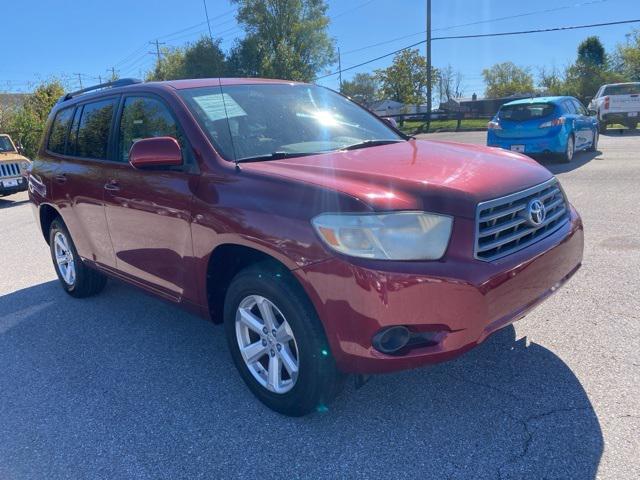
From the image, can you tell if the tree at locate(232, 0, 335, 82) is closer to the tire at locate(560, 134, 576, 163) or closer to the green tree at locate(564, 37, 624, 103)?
the green tree at locate(564, 37, 624, 103)

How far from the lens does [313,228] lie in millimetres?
2506

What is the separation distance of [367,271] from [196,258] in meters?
1.26

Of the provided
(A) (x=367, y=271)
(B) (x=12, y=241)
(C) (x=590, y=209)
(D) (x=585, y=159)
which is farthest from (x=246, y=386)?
(D) (x=585, y=159)

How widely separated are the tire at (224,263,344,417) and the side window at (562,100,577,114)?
10.7 m

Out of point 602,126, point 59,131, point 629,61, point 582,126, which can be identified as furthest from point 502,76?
point 59,131

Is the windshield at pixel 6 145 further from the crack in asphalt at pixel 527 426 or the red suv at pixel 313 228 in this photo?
the crack in asphalt at pixel 527 426

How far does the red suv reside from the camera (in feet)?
7.98

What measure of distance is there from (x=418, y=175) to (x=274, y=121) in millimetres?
1267

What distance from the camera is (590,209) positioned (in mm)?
7145

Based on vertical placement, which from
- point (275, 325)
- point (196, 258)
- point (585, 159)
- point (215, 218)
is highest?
point (215, 218)

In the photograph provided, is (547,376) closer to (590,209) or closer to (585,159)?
(590,209)

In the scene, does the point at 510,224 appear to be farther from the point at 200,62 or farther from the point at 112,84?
the point at 200,62

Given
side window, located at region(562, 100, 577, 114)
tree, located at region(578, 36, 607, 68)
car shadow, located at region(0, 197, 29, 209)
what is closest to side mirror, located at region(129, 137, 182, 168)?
side window, located at region(562, 100, 577, 114)

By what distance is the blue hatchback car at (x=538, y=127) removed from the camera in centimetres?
1117
